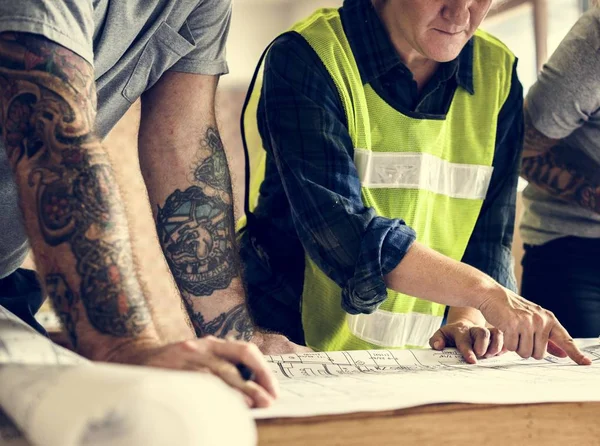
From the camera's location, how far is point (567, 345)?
3.48ft

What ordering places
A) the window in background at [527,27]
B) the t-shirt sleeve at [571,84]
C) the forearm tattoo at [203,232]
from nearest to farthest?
1. the forearm tattoo at [203,232]
2. the t-shirt sleeve at [571,84]
3. the window in background at [527,27]

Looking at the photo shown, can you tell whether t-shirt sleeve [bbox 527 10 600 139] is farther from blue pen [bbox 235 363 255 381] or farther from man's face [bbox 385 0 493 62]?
blue pen [bbox 235 363 255 381]

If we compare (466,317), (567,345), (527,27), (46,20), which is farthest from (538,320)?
(527,27)

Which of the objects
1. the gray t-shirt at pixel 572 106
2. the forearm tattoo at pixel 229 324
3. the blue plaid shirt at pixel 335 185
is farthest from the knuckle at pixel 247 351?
the gray t-shirt at pixel 572 106

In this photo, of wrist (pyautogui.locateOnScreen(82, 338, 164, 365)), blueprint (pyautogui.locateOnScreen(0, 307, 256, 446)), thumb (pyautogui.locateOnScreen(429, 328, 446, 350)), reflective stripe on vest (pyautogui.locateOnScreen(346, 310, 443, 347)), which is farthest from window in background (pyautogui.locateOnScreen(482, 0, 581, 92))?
blueprint (pyautogui.locateOnScreen(0, 307, 256, 446))

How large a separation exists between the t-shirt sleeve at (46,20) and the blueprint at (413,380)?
36cm

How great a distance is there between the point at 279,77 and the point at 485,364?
50cm

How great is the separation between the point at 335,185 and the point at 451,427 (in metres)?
0.53

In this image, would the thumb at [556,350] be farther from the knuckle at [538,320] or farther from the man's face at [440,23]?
the man's face at [440,23]

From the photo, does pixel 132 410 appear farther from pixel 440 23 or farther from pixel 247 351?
pixel 440 23

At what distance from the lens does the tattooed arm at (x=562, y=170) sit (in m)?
1.54

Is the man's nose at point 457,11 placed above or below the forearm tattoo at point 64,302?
above

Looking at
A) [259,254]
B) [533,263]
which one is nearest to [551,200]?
[533,263]

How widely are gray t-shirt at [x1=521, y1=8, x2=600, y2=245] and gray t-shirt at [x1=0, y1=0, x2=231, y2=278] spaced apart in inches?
24.9
